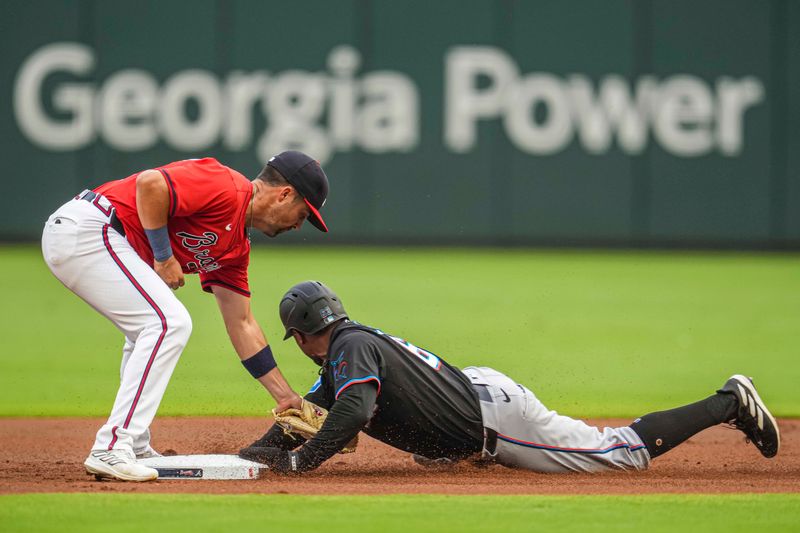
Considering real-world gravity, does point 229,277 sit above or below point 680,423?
above

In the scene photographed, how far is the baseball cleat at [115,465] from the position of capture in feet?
17.0

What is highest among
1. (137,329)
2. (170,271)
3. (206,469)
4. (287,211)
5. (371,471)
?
(287,211)

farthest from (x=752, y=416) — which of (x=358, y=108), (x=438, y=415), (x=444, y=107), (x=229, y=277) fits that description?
(x=358, y=108)

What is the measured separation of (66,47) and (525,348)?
10058 mm

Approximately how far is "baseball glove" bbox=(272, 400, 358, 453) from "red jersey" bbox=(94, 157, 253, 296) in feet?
2.67

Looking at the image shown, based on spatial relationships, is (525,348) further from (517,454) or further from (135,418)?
(135,418)

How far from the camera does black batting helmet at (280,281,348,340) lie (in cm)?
543

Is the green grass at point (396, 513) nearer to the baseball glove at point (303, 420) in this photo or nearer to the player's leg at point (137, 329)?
the player's leg at point (137, 329)

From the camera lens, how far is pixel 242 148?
17.7 meters

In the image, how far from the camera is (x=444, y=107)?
17.9 meters

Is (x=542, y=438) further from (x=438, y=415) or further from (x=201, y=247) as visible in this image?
(x=201, y=247)

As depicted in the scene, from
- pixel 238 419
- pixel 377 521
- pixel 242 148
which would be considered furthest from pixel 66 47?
pixel 377 521

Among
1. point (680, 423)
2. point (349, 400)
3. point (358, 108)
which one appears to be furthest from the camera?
point (358, 108)

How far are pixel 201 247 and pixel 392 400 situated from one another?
115 centimetres
